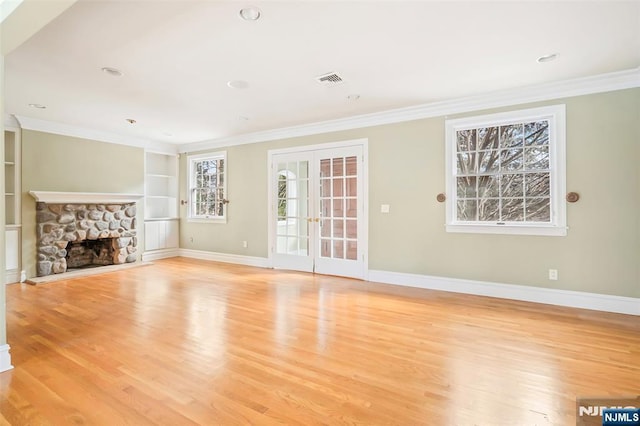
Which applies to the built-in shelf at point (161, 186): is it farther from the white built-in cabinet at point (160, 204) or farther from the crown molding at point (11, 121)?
the crown molding at point (11, 121)

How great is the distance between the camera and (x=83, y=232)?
222 inches

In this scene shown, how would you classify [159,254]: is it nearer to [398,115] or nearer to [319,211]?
[319,211]

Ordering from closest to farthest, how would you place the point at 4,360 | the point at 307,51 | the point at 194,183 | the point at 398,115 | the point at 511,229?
the point at 4,360 < the point at 307,51 < the point at 511,229 < the point at 398,115 < the point at 194,183

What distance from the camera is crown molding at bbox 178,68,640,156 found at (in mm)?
3441

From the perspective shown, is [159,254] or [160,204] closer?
[159,254]

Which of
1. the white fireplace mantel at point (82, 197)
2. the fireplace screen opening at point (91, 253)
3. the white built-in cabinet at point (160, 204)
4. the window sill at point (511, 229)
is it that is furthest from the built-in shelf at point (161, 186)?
the window sill at point (511, 229)

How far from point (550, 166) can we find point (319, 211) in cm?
330

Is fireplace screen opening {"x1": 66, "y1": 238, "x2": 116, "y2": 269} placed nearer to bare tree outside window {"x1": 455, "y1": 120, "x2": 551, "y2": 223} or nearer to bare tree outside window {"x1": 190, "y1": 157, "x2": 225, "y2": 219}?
bare tree outside window {"x1": 190, "y1": 157, "x2": 225, "y2": 219}

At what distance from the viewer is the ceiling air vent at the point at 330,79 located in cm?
342

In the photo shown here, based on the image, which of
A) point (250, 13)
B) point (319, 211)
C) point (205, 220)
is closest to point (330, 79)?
point (250, 13)

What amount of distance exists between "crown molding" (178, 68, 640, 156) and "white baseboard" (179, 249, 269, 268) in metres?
2.35

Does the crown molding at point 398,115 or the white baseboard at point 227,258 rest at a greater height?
the crown molding at point 398,115

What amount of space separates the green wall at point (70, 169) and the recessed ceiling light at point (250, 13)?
193 inches

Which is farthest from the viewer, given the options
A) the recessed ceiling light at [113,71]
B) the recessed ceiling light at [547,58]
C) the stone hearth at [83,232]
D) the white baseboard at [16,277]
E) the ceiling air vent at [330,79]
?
the stone hearth at [83,232]
